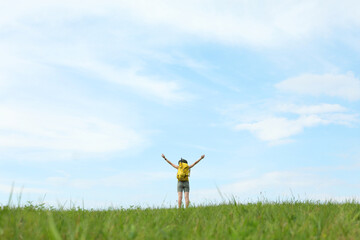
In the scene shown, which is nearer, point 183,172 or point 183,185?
point 183,172

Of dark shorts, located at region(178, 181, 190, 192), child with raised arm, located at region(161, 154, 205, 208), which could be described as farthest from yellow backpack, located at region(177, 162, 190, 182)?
dark shorts, located at region(178, 181, 190, 192)

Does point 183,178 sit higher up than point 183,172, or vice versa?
point 183,172

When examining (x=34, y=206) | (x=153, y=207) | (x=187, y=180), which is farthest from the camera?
(x=187, y=180)

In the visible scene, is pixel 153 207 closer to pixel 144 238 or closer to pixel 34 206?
pixel 34 206

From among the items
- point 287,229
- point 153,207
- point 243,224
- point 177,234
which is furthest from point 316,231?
point 153,207

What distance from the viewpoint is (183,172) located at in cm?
1592

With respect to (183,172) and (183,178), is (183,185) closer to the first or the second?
(183,178)

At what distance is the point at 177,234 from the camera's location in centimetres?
496

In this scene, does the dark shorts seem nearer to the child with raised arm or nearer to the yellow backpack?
the child with raised arm

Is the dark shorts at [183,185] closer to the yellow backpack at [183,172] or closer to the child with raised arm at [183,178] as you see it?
the child with raised arm at [183,178]

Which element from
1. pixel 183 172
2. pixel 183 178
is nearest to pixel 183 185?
pixel 183 178

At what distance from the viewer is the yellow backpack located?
15.9 meters

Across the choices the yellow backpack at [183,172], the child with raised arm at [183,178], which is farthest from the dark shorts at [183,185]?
the yellow backpack at [183,172]

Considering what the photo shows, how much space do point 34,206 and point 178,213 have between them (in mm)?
3915
